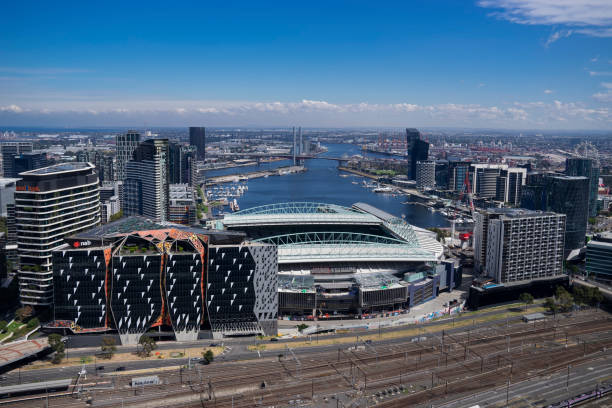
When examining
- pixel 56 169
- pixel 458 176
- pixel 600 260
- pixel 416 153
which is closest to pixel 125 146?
pixel 56 169

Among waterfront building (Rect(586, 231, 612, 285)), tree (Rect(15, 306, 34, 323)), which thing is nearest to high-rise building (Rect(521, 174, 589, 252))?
waterfront building (Rect(586, 231, 612, 285))

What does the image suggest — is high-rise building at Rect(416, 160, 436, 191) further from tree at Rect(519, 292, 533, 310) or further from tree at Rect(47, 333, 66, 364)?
tree at Rect(47, 333, 66, 364)

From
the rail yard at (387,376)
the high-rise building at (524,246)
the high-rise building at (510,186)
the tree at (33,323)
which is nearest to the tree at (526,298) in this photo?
the high-rise building at (524,246)

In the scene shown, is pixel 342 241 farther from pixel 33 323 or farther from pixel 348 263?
pixel 33 323

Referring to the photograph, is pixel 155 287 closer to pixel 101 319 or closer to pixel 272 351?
pixel 101 319

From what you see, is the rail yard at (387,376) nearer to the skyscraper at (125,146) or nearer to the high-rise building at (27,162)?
the skyscraper at (125,146)
